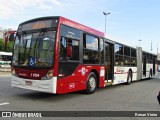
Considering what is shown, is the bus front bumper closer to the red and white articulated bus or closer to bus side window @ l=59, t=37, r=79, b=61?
the red and white articulated bus

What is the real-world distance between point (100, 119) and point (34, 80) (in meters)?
3.21

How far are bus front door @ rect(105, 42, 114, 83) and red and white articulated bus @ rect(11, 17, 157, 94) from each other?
103 cm

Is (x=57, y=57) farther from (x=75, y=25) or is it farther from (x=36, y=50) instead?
(x=75, y=25)

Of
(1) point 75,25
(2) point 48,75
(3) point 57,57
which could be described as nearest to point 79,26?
(1) point 75,25

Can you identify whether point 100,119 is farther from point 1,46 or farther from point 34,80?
point 1,46

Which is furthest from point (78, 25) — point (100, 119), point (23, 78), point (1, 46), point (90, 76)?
point (1, 46)

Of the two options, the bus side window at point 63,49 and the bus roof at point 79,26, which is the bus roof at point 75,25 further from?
the bus side window at point 63,49

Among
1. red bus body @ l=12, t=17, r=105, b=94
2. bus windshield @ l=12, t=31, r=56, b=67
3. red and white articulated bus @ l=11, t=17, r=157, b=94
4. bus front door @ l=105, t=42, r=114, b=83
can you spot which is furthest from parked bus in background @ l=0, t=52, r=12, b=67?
bus windshield @ l=12, t=31, r=56, b=67

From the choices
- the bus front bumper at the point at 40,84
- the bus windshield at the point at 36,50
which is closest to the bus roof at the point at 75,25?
the bus windshield at the point at 36,50

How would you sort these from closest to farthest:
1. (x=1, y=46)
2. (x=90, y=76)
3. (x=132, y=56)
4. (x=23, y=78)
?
(x=23, y=78), (x=90, y=76), (x=132, y=56), (x=1, y=46)

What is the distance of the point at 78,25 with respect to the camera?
10195 mm

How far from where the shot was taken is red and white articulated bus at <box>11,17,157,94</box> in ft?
28.5

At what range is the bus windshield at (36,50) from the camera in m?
8.73

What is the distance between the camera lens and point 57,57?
28.3ft
